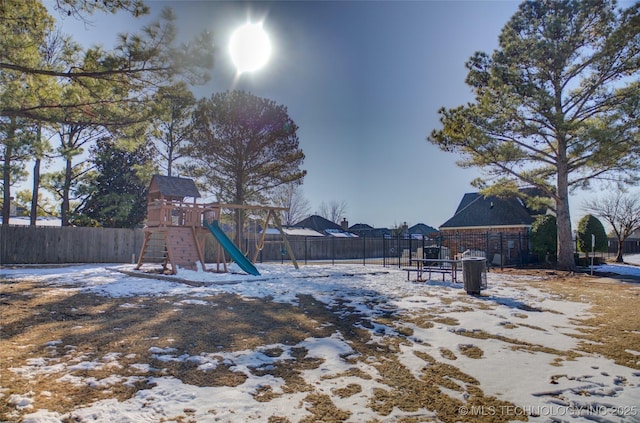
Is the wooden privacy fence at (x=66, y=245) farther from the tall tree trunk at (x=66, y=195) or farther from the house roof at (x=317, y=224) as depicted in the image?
the house roof at (x=317, y=224)

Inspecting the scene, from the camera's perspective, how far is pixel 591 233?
62.8 ft

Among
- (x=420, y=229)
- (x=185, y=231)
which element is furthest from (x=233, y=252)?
(x=420, y=229)

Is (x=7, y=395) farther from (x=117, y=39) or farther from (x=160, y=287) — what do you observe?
(x=160, y=287)

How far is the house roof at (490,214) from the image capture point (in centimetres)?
2264

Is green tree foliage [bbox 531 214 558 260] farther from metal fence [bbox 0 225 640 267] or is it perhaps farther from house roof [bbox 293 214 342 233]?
house roof [bbox 293 214 342 233]

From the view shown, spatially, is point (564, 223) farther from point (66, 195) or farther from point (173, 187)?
point (66, 195)

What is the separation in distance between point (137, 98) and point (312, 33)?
5582 mm

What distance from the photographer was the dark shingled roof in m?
13.6

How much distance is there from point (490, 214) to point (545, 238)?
537 centimetres

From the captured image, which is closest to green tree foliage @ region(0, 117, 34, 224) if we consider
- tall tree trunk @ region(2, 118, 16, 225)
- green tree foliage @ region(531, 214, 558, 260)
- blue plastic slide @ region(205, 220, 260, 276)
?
tall tree trunk @ region(2, 118, 16, 225)

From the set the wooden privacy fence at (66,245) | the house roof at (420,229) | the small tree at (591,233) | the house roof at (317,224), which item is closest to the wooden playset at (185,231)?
the wooden privacy fence at (66,245)

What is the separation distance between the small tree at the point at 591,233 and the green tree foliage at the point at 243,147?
14.9m

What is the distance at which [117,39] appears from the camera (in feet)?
20.8

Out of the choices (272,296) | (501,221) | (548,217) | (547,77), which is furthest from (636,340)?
(501,221)
